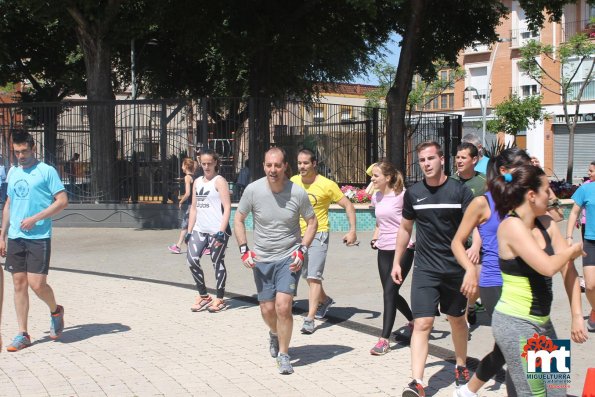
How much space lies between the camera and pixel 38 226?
7.36 metres

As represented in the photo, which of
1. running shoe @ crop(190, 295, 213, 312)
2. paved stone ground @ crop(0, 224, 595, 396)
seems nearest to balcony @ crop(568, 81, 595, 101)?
paved stone ground @ crop(0, 224, 595, 396)

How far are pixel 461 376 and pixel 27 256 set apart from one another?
12.9 ft

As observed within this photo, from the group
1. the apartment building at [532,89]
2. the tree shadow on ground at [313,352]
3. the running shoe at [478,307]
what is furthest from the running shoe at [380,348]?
the apartment building at [532,89]

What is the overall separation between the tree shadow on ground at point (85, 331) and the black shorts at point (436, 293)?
339cm

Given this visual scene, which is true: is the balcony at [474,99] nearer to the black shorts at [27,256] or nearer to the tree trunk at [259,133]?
the tree trunk at [259,133]

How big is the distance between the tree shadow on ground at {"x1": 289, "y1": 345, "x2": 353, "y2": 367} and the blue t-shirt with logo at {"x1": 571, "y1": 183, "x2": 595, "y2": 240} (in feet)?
8.59

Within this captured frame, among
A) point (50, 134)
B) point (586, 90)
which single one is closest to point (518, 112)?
point (586, 90)

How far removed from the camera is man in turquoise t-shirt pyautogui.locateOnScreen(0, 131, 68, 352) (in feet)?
24.1

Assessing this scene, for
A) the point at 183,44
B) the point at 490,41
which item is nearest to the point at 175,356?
the point at 183,44

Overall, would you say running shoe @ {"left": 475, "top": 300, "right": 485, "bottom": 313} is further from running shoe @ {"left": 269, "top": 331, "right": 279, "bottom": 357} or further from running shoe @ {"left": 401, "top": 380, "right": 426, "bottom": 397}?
running shoe @ {"left": 401, "top": 380, "right": 426, "bottom": 397}

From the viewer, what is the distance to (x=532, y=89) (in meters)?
52.3

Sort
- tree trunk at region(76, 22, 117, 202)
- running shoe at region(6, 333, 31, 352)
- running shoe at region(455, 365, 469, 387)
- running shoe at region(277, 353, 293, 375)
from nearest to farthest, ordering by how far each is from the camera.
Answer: running shoe at region(455, 365, 469, 387) → running shoe at region(277, 353, 293, 375) → running shoe at region(6, 333, 31, 352) → tree trunk at region(76, 22, 117, 202)

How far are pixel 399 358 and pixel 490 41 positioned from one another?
792 inches

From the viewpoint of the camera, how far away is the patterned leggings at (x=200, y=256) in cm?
911
